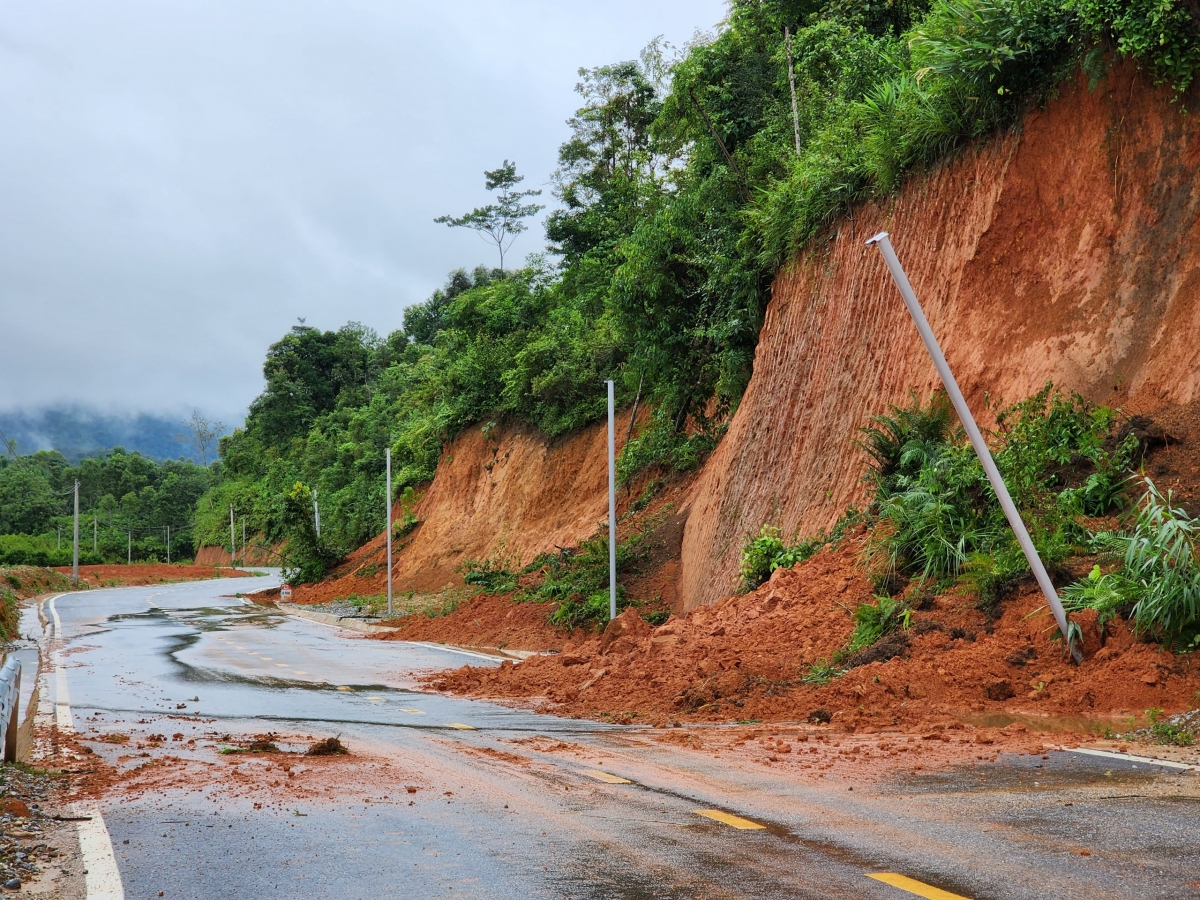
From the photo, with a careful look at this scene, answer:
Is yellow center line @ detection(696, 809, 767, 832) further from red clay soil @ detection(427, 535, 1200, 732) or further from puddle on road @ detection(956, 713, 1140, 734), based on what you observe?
puddle on road @ detection(956, 713, 1140, 734)

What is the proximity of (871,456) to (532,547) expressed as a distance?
1815 centimetres

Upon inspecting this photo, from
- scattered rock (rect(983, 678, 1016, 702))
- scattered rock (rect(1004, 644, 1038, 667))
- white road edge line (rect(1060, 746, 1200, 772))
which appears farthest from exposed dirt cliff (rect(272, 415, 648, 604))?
white road edge line (rect(1060, 746, 1200, 772))

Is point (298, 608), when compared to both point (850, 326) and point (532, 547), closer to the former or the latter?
point (532, 547)

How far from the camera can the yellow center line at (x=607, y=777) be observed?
7844 mm

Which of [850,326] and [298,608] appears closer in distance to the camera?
[850,326]

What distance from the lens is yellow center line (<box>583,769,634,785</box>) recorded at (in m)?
7.84

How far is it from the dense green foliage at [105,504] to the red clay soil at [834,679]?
73781 mm

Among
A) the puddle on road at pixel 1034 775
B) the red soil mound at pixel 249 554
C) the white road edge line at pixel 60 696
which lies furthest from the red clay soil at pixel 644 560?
the red soil mound at pixel 249 554

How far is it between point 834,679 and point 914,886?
7206mm

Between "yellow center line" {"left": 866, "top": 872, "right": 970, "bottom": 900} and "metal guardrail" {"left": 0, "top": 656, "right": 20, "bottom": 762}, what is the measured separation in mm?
6834

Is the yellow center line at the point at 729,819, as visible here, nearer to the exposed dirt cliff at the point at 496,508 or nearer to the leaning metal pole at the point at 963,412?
the leaning metal pole at the point at 963,412

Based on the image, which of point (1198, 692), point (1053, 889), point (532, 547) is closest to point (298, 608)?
point (532, 547)

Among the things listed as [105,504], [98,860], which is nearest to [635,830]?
[98,860]

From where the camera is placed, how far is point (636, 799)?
7.20m
